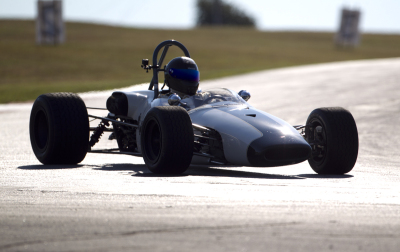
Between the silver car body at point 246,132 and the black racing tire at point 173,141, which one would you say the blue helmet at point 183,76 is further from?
Result: the black racing tire at point 173,141

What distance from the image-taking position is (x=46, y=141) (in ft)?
32.3

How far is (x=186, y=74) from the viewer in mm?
9383

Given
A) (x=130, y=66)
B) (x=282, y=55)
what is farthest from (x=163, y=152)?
(x=282, y=55)

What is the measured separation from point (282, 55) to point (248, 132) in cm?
4861

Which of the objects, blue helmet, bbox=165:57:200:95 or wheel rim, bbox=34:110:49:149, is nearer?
blue helmet, bbox=165:57:200:95

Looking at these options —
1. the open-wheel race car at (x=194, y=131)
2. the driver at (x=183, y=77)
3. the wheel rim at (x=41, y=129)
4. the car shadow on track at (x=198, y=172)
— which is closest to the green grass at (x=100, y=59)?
the wheel rim at (x=41, y=129)

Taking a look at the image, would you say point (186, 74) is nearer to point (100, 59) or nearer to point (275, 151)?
point (275, 151)

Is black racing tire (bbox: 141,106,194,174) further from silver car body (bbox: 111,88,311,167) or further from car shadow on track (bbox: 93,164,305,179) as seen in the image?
silver car body (bbox: 111,88,311,167)

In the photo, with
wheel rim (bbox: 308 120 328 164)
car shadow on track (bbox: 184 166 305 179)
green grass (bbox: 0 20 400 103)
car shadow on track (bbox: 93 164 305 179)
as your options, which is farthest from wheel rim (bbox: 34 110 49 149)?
green grass (bbox: 0 20 400 103)

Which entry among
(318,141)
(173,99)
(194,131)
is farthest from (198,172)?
(318,141)

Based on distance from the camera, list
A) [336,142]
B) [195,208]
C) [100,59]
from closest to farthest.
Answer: [195,208] → [336,142] → [100,59]

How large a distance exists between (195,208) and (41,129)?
5.22m

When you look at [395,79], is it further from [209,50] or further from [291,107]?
[209,50]

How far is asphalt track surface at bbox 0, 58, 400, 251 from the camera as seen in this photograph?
14.3ft
